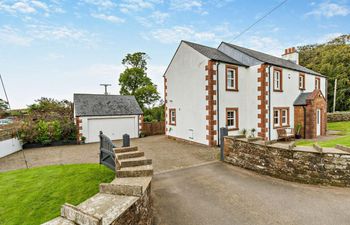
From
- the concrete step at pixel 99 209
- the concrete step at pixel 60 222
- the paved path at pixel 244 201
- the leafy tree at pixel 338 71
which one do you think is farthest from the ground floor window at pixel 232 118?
the leafy tree at pixel 338 71

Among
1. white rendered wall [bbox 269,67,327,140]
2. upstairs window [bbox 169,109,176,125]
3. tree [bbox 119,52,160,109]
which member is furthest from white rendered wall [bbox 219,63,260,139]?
tree [bbox 119,52,160,109]

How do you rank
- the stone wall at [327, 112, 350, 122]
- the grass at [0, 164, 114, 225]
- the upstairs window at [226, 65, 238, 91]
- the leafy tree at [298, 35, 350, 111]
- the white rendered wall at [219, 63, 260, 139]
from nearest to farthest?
the grass at [0, 164, 114, 225] → the white rendered wall at [219, 63, 260, 139] → the upstairs window at [226, 65, 238, 91] → the stone wall at [327, 112, 350, 122] → the leafy tree at [298, 35, 350, 111]

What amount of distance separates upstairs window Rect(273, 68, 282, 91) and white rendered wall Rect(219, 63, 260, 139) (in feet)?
5.81

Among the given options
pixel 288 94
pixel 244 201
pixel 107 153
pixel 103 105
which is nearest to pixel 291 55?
pixel 288 94

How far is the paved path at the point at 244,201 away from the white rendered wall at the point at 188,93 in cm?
613

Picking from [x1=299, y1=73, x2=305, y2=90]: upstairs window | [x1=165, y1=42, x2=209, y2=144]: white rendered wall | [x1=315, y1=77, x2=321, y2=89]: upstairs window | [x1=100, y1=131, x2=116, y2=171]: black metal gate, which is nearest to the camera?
[x1=100, y1=131, x2=116, y2=171]: black metal gate

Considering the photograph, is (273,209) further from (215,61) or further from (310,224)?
(215,61)

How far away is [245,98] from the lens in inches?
526

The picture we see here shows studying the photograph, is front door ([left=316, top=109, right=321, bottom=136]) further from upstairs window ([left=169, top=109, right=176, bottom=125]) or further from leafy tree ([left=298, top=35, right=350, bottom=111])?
leafy tree ([left=298, top=35, right=350, bottom=111])

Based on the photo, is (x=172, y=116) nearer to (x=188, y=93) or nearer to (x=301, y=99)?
(x=188, y=93)

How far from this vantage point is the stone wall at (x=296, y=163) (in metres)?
5.16

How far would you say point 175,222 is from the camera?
369 centimetres

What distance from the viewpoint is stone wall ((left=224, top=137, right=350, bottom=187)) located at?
516 cm

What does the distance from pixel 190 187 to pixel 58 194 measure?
3.87 meters
